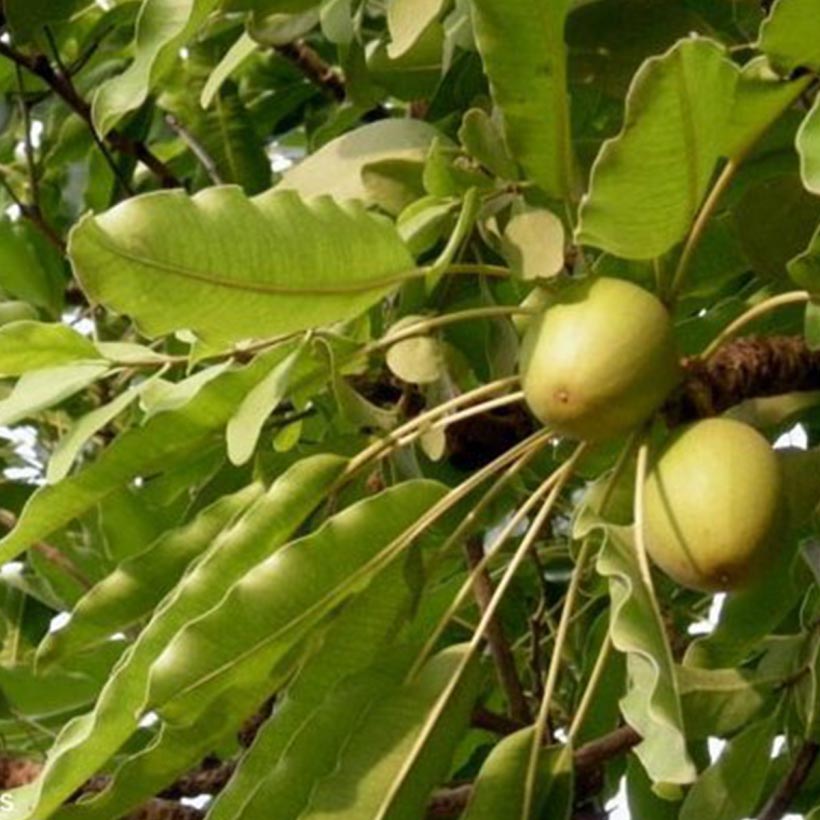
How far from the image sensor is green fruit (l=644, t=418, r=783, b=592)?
1047 mm

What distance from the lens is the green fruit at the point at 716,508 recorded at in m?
1.05

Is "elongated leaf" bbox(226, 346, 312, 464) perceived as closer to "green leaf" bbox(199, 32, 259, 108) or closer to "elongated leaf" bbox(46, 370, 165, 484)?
"elongated leaf" bbox(46, 370, 165, 484)

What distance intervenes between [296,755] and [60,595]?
0.66m

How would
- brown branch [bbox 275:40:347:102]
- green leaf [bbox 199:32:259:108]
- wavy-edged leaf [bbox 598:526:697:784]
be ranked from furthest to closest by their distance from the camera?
brown branch [bbox 275:40:347:102] → green leaf [bbox 199:32:259:108] → wavy-edged leaf [bbox 598:526:697:784]

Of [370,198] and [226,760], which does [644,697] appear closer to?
[370,198]

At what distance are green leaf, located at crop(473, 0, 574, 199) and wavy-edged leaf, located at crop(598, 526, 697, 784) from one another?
0.67 feet

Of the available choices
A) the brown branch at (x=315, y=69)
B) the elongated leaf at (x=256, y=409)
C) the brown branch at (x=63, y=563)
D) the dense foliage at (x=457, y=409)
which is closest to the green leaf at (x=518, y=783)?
the dense foliage at (x=457, y=409)

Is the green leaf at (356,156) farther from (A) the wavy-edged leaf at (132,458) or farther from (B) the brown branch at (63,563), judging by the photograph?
(B) the brown branch at (63,563)

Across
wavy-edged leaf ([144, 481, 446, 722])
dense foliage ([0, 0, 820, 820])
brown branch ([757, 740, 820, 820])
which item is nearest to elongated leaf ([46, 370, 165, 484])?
dense foliage ([0, 0, 820, 820])

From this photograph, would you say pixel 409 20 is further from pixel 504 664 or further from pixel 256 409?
pixel 504 664

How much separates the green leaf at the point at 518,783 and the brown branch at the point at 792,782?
10.9 inches

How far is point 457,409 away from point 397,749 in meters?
0.19

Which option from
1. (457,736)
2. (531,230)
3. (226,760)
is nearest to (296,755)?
(457,736)

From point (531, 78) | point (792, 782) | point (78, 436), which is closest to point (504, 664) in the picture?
point (792, 782)
